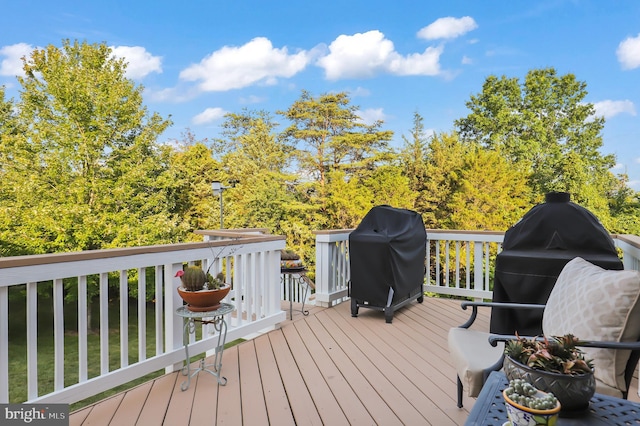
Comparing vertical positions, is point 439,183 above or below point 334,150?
below

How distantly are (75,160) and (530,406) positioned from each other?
1278 centimetres

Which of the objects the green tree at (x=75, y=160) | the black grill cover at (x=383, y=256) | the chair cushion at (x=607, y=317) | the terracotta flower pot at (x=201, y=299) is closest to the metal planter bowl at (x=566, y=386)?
the chair cushion at (x=607, y=317)

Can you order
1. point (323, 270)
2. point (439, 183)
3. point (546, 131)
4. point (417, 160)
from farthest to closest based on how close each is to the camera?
point (546, 131), point (417, 160), point (439, 183), point (323, 270)

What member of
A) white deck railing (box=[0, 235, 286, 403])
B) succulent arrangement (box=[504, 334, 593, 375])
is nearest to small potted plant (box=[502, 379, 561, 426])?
succulent arrangement (box=[504, 334, 593, 375])

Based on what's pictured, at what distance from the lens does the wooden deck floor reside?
86.3 inches

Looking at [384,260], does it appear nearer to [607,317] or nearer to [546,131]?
[607,317]

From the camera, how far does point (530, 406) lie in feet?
3.43

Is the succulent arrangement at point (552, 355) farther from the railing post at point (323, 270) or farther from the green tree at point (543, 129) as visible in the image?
the green tree at point (543, 129)

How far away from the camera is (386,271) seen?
407 cm

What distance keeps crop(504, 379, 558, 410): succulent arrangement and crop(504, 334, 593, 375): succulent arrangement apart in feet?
0.34

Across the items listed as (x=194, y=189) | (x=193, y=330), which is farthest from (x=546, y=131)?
(x=193, y=330)

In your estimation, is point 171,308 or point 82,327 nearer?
point 82,327

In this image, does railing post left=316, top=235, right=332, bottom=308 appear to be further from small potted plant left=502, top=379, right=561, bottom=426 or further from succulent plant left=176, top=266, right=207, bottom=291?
small potted plant left=502, top=379, right=561, bottom=426

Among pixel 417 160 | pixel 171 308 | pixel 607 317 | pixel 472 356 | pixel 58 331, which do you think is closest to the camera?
pixel 607 317
